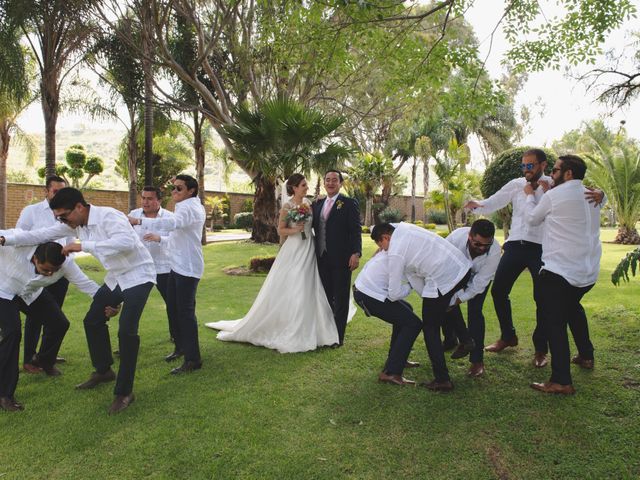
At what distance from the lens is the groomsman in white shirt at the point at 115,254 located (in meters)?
4.20

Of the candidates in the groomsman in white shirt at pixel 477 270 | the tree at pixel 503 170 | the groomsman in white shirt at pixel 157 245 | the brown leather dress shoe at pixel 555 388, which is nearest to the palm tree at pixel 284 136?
the tree at pixel 503 170

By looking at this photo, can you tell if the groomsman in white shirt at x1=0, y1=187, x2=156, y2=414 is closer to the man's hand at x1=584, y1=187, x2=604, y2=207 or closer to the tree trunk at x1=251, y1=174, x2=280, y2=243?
the man's hand at x1=584, y1=187, x2=604, y2=207

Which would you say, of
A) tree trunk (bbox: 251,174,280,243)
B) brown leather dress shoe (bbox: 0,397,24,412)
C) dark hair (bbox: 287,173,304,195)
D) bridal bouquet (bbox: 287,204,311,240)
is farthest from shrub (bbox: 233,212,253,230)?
brown leather dress shoe (bbox: 0,397,24,412)

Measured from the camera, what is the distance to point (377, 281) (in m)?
4.94

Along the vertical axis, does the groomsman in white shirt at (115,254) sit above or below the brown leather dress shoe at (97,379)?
above

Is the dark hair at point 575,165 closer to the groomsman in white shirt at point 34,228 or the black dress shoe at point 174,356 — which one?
the black dress shoe at point 174,356

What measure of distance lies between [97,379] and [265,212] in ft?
51.1

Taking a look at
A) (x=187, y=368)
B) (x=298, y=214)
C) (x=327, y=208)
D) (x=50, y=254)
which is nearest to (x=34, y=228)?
(x=50, y=254)

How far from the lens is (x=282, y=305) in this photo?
637cm

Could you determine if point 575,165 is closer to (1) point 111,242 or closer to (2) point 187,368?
(1) point 111,242

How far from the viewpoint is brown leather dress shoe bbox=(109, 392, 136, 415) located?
4396 mm

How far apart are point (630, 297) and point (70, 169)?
30891mm

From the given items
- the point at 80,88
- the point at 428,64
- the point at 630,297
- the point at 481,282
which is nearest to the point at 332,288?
the point at 481,282

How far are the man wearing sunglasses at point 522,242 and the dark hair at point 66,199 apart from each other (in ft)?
12.4
